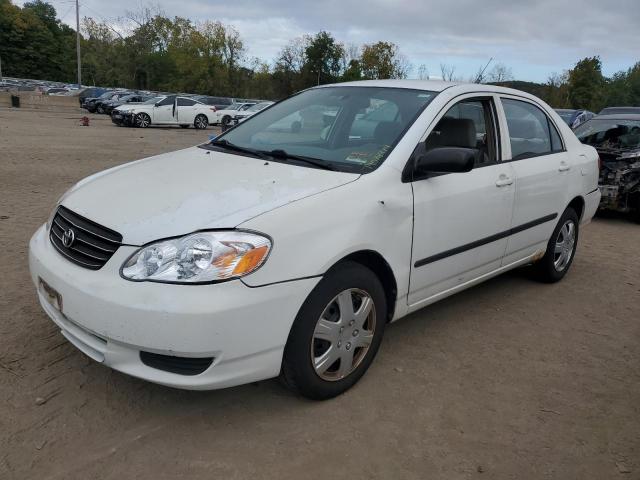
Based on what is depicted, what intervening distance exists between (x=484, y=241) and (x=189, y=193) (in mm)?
2029

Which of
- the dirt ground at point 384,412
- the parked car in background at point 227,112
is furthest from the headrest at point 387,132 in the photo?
the parked car in background at point 227,112

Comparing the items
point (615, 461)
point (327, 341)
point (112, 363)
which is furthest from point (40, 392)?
point (615, 461)

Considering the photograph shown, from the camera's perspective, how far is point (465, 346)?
3678mm

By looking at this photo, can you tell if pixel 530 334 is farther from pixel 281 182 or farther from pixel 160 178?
pixel 160 178

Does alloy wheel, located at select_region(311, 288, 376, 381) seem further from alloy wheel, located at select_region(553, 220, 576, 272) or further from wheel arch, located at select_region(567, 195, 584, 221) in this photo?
wheel arch, located at select_region(567, 195, 584, 221)

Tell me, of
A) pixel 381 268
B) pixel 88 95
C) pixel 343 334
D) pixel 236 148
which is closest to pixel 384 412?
pixel 343 334

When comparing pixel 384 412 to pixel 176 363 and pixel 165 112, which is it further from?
pixel 165 112

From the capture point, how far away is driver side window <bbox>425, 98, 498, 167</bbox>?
3.57m

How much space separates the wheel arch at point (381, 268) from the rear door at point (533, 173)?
4.42ft

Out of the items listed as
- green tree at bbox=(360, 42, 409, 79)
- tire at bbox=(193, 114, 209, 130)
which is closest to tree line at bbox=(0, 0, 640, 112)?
green tree at bbox=(360, 42, 409, 79)

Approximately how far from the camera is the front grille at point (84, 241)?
2541mm

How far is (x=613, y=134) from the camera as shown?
8617 mm

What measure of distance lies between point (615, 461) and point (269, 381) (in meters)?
Result: 1.75

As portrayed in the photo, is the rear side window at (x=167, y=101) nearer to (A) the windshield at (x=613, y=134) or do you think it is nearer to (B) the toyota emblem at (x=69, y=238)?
(A) the windshield at (x=613, y=134)
